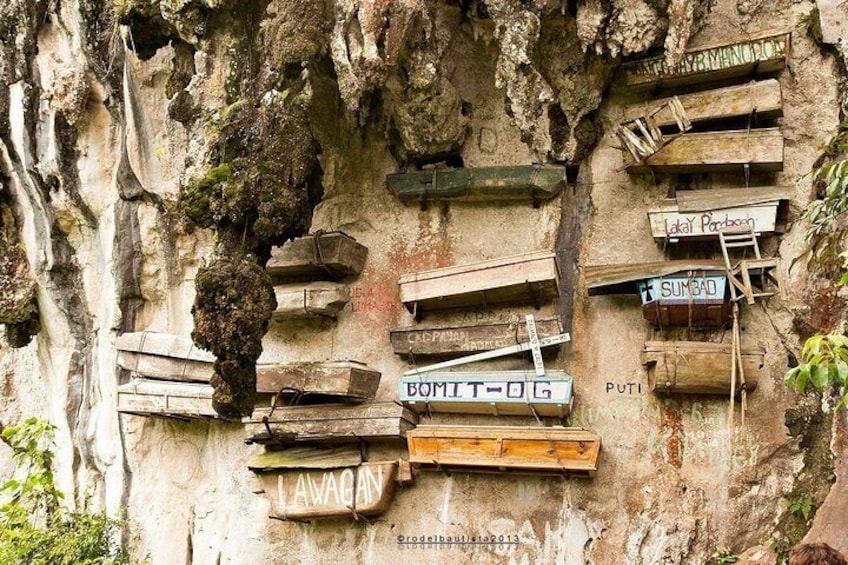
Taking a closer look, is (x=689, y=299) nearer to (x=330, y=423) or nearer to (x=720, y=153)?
(x=720, y=153)

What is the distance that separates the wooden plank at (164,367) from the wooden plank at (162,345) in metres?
0.04

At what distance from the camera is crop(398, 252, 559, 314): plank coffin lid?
6.80 metres

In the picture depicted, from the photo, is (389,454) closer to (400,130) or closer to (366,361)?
(366,361)

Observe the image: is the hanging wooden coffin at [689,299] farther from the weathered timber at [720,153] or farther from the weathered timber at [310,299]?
the weathered timber at [310,299]

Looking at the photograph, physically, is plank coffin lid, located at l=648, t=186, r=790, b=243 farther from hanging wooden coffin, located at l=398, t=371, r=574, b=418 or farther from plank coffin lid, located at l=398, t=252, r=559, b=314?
hanging wooden coffin, located at l=398, t=371, r=574, b=418

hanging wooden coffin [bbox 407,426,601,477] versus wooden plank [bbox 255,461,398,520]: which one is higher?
hanging wooden coffin [bbox 407,426,601,477]

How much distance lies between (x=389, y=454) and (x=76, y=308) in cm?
361

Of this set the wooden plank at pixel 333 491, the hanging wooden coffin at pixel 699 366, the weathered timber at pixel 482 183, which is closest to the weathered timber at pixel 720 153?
the weathered timber at pixel 482 183

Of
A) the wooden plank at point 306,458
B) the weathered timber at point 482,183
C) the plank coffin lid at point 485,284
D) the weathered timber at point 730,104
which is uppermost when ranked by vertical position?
the weathered timber at point 730,104

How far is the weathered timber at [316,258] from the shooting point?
7.43 meters

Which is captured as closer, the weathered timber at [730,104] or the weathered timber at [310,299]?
the weathered timber at [730,104]

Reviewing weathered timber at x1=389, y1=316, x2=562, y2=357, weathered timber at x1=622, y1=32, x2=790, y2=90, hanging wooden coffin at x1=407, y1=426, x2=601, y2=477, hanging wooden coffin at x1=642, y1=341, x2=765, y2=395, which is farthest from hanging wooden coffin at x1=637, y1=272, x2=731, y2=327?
weathered timber at x1=622, y1=32, x2=790, y2=90

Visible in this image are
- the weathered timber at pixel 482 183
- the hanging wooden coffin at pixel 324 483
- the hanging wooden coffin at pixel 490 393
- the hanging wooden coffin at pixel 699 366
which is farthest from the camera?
the weathered timber at pixel 482 183

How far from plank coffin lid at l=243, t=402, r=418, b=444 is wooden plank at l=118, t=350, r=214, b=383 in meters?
0.69
